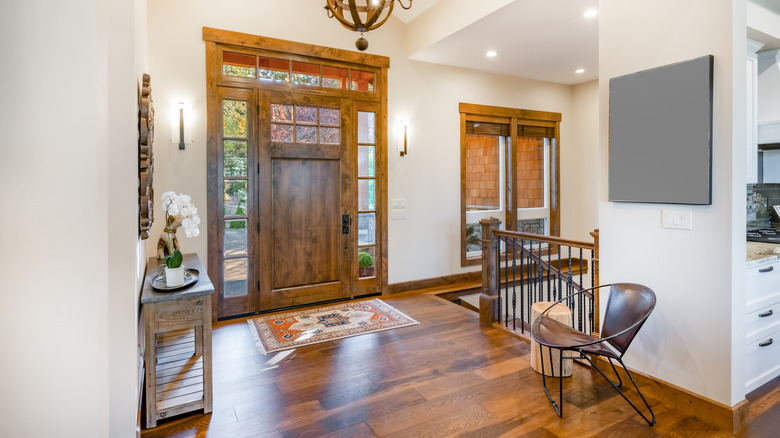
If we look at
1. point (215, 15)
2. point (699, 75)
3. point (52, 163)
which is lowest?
point (52, 163)

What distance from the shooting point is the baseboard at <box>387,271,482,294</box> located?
5098 millimetres

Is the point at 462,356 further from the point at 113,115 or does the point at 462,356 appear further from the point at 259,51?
the point at 259,51

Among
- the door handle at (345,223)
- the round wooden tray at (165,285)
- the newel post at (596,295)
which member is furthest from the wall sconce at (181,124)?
the newel post at (596,295)

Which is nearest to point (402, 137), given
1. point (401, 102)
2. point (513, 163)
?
point (401, 102)

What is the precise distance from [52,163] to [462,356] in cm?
287

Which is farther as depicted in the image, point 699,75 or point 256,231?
point 256,231

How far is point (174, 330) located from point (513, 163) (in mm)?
5068

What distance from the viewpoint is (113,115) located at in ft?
5.08

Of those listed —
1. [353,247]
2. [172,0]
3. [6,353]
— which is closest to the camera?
[6,353]

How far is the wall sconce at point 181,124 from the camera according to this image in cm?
382

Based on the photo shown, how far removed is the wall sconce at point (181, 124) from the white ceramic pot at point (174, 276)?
6.40 feet

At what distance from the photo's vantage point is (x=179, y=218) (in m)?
2.65

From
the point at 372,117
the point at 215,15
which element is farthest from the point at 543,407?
the point at 215,15

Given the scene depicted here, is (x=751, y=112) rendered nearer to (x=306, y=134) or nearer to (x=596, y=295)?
(x=596, y=295)
